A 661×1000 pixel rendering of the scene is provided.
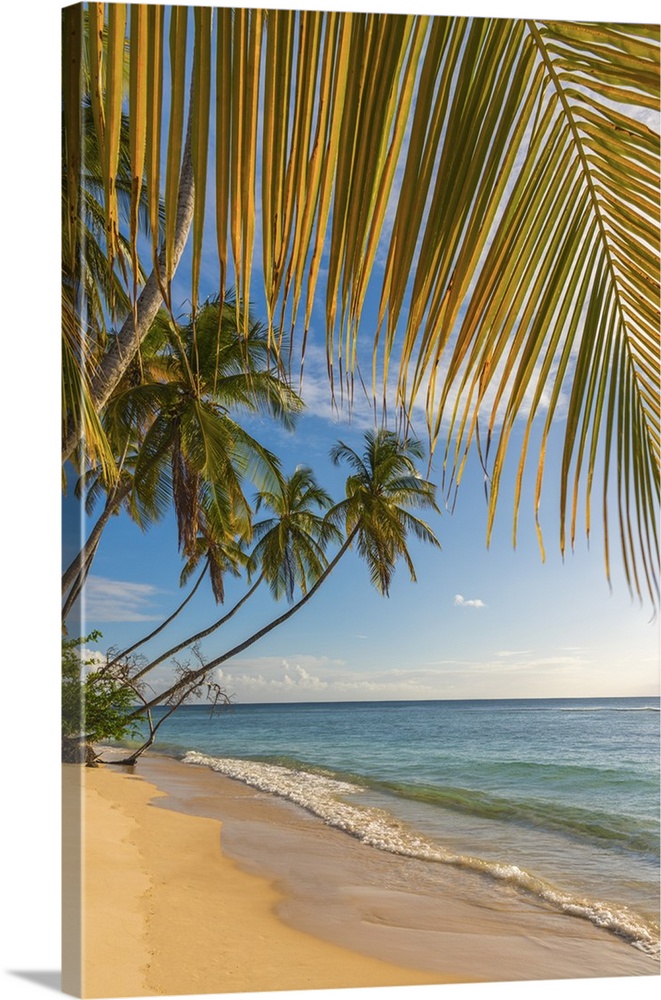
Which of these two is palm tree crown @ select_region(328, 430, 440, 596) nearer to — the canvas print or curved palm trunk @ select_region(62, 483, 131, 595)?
the canvas print

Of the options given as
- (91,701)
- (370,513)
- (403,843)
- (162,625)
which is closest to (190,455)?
(162,625)

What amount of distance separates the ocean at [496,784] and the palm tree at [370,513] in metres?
0.23

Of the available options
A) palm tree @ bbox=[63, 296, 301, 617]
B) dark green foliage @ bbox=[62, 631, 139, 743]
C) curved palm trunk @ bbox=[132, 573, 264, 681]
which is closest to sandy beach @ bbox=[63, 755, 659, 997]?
dark green foliage @ bbox=[62, 631, 139, 743]

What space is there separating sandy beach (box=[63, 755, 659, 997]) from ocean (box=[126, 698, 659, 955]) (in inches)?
3.1

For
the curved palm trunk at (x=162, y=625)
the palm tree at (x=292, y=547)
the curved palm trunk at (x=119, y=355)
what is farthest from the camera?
the palm tree at (x=292, y=547)

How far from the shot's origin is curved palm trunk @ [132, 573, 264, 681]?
9.87ft

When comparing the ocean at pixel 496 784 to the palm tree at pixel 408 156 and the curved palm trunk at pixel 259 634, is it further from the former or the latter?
the palm tree at pixel 408 156

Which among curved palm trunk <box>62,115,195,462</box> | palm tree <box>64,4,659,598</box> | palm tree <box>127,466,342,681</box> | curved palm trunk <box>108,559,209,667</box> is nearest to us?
palm tree <box>64,4,659,598</box>

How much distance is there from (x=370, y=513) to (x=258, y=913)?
1199 mm

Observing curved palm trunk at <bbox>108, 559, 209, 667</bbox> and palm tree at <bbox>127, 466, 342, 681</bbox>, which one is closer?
curved palm trunk at <bbox>108, 559, 209, 667</bbox>

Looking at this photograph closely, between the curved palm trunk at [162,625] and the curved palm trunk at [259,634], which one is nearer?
the curved palm trunk at [162,625]

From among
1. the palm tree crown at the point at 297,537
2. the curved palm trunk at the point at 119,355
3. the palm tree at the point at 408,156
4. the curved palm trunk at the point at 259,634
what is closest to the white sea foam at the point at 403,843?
the curved palm trunk at the point at 259,634

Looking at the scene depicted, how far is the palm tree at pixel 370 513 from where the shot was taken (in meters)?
2.96
